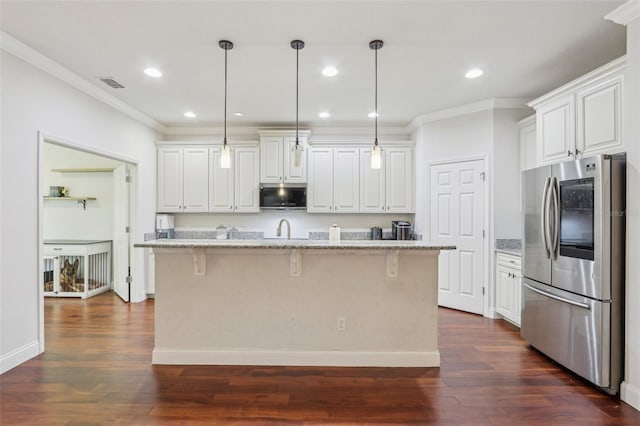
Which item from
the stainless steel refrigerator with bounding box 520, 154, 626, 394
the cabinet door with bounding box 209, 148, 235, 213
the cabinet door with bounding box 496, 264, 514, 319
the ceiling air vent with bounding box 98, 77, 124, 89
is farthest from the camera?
the cabinet door with bounding box 209, 148, 235, 213

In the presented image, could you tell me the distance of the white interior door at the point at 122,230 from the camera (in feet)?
16.0

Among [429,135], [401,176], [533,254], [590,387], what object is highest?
[429,135]

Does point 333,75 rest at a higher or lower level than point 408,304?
higher

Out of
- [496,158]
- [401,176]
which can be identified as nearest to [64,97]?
[401,176]

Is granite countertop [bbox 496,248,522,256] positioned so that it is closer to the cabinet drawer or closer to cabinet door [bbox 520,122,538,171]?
the cabinet drawer

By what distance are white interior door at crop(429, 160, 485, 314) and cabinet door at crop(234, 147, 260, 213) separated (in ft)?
8.75

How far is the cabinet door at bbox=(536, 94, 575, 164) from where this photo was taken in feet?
9.63

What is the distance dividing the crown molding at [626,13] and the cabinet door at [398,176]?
2.92 meters

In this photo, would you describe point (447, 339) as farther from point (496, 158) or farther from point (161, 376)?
point (161, 376)

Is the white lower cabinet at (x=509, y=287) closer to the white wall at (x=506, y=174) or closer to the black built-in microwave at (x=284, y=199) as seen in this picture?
the white wall at (x=506, y=174)

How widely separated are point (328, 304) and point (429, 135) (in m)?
3.13

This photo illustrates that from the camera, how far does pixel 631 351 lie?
2.30 meters

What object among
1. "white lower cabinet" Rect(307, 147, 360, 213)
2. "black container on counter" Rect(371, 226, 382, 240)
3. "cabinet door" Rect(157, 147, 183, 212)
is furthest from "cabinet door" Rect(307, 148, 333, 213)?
"cabinet door" Rect(157, 147, 183, 212)

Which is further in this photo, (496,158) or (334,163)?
(334,163)
